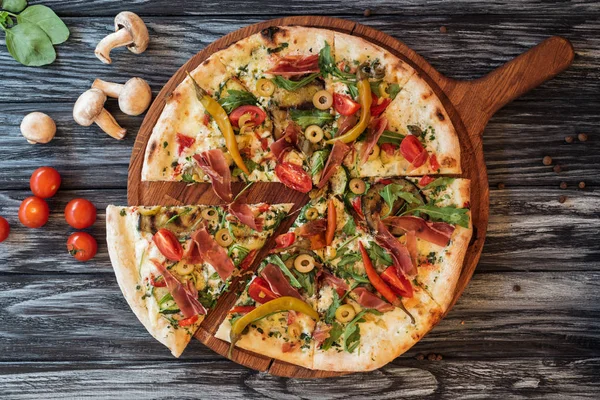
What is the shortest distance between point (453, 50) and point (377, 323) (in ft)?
8.68

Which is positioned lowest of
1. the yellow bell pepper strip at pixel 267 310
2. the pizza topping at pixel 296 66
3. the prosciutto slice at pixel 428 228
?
the yellow bell pepper strip at pixel 267 310

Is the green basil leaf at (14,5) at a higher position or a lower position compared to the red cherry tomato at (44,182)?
higher

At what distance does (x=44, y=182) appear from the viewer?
5734 millimetres

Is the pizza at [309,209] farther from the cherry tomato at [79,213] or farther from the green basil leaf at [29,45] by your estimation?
the green basil leaf at [29,45]

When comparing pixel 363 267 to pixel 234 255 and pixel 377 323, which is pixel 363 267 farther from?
pixel 234 255

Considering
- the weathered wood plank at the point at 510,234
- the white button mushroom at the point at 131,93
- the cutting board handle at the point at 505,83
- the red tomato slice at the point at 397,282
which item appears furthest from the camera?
the weathered wood plank at the point at 510,234

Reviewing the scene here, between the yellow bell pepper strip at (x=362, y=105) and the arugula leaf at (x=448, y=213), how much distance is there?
2.70ft

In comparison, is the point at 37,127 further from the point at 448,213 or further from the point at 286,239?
the point at 448,213

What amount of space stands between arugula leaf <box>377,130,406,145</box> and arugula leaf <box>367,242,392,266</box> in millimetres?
907

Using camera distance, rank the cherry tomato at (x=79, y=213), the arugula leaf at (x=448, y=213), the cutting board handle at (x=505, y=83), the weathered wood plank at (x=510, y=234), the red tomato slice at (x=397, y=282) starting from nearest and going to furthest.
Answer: the arugula leaf at (x=448, y=213) < the red tomato slice at (x=397, y=282) < the cutting board handle at (x=505, y=83) < the cherry tomato at (x=79, y=213) < the weathered wood plank at (x=510, y=234)

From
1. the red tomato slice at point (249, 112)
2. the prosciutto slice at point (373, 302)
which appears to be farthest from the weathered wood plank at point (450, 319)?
the red tomato slice at point (249, 112)

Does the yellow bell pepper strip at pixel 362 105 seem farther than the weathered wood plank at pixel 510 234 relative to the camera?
No

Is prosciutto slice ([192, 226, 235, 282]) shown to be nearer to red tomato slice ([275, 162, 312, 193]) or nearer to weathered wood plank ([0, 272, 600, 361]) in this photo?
red tomato slice ([275, 162, 312, 193])

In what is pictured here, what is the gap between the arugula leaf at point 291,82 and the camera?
544 cm
